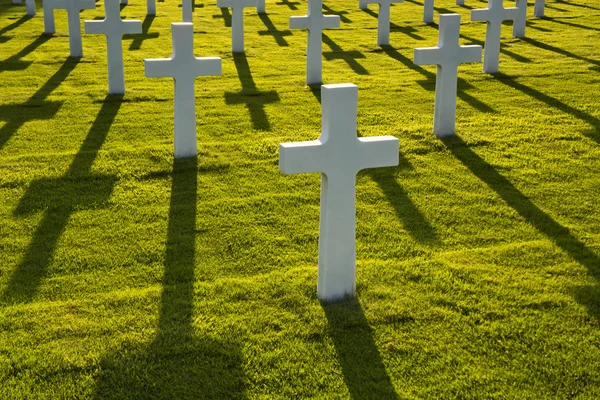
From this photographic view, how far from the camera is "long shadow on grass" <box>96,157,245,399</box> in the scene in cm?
387

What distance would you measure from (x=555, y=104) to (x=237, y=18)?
228 inches

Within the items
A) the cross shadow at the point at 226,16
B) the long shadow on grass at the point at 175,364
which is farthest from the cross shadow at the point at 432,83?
the long shadow on grass at the point at 175,364

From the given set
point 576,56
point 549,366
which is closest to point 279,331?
point 549,366

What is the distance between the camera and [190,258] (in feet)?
17.7

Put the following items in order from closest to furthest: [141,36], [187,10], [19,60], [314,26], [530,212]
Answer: [530,212] → [314,26] → [19,60] → [187,10] → [141,36]

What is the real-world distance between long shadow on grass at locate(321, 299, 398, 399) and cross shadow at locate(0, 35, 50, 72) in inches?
348

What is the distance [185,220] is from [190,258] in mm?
726

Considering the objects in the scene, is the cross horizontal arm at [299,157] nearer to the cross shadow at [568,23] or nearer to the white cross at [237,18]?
the white cross at [237,18]

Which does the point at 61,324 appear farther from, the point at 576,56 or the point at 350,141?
the point at 576,56

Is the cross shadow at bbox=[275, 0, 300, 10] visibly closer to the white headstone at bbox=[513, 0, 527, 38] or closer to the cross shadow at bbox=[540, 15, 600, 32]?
the cross shadow at bbox=[540, 15, 600, 32]

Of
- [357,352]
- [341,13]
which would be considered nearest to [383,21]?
[341,13]

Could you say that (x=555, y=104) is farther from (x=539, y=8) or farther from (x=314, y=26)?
(x=539, y=8)

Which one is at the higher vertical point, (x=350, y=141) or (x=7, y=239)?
(x=350, y=141)

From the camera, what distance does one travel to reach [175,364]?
4.09 m
